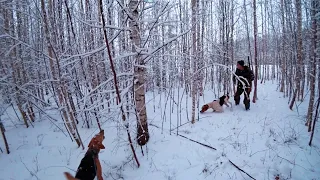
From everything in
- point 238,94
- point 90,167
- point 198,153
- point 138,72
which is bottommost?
point 198,153

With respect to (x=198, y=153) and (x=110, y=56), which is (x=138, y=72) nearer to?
(x=110, y=56)

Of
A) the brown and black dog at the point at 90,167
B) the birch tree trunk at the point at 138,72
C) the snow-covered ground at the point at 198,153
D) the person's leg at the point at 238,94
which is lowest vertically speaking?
the snow-covered ground at the point at 198,153

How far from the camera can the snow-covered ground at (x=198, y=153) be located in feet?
12.5

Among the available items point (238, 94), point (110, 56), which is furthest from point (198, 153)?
point (238, 94)

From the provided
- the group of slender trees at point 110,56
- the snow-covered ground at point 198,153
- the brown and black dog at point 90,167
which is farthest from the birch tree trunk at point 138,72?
the brown and black dog at point 90,167

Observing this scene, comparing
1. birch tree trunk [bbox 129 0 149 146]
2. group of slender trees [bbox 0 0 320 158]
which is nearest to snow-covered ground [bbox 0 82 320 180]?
group of slender trees [bbox 0 0 320 158]

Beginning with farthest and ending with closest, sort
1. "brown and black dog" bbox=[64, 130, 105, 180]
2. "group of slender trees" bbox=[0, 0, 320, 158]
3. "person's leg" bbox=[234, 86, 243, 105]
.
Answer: "person's leg" bbox=[234, 86, 243, 105] → "group of slender trees" bbox=[0, 0, 320, 158] → "brown and black dog" bbox=[64, 130, 105, 180]

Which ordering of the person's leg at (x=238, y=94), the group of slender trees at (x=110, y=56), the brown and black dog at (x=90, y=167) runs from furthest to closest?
the person's leg at (x=238, y=94)
the group of slender trees at (x=110, y=56)
the brown and black dog at (x=90, y=167)

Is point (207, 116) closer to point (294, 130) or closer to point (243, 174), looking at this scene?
point (294, 130)

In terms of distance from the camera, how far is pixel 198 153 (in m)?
4.36

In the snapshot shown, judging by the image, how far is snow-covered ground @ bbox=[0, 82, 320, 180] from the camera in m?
3.80

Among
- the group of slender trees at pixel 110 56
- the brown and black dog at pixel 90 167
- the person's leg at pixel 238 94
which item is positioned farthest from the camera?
the person's leg at pixel 238 94

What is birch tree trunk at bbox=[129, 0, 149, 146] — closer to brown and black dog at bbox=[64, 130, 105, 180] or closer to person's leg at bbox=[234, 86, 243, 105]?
brown and black dog at bbox=[64, 130, 105, 180]

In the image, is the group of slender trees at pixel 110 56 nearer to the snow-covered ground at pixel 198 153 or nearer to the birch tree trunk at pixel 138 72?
the birch tree trunk at pixel 138 72
